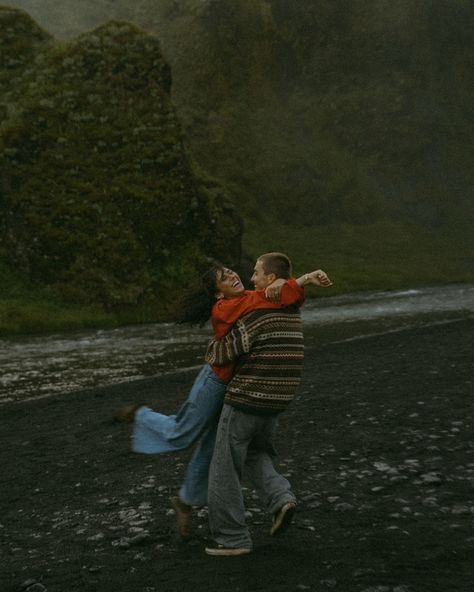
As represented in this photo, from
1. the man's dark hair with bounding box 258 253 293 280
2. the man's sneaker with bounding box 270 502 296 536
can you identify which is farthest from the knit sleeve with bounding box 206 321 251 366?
the man's sneaker with bounding box 270 502 296 536

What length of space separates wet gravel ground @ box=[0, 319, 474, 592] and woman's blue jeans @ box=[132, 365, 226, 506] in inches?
23.0

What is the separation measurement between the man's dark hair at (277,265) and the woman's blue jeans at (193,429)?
3.60 feet

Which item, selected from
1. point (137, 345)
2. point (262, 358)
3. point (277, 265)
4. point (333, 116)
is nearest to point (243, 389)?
point (262, 358)

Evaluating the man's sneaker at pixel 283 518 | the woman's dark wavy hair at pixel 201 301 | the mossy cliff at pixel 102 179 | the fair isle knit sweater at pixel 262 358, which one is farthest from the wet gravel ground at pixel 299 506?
the mossy cliff at pixel 102 179

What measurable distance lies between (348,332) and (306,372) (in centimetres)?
937

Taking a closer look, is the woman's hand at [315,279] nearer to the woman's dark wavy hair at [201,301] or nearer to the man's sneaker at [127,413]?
the woman's dark wavy hair at [201,301]

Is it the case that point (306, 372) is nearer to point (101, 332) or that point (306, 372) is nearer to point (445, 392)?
point (445, 392)

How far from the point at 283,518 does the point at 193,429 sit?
118 cm

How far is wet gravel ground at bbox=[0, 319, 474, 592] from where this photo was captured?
725 centimetres

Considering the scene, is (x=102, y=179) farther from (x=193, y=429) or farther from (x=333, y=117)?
(x=333, y=117)

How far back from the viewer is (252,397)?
25.3 feet

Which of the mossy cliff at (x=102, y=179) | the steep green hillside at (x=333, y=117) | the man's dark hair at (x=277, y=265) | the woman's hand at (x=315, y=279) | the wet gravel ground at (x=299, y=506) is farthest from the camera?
the steep green hillside at (x=333, y=117)

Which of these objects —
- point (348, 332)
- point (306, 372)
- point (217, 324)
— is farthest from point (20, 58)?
point (217, 324)

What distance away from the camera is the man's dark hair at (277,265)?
311 inches
